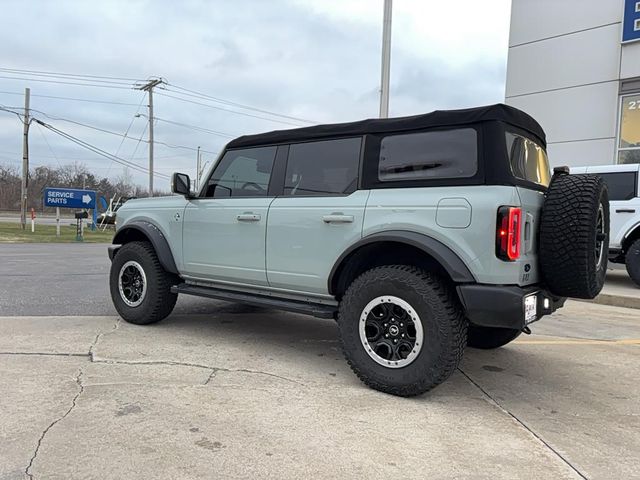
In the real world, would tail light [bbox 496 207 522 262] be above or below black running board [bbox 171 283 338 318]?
above

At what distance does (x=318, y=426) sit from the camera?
312 centimetres

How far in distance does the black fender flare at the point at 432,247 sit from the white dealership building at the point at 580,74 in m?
10.9

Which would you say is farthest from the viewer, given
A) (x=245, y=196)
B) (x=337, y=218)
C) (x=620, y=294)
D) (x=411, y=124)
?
(x=620, y=294)

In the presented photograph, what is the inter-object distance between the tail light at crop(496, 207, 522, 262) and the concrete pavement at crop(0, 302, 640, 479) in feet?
3.63

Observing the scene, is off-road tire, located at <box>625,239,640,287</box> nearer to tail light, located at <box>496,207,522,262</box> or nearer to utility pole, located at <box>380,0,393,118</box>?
utility pole, located at <box>380,0,393,118</box>

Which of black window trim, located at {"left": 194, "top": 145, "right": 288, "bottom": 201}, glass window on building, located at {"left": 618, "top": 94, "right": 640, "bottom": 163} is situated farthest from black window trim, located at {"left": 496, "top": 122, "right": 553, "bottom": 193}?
glass window on building, located at {"left": 618, "top": 94, "right": 640, "bottom": 163}

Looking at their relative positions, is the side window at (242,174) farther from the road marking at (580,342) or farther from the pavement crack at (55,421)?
the road marking at (580,342)

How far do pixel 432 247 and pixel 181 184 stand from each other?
2805 mm

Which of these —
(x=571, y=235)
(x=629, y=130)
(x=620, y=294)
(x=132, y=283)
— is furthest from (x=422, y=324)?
(x=629, y=130)

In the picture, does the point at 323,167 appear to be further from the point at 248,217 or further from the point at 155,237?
the point at 155,237

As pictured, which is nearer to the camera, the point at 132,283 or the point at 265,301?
the point at 265,301

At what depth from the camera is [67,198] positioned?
87.4 feet

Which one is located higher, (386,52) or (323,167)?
(386,52)

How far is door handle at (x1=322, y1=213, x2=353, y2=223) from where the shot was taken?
3934 mm
